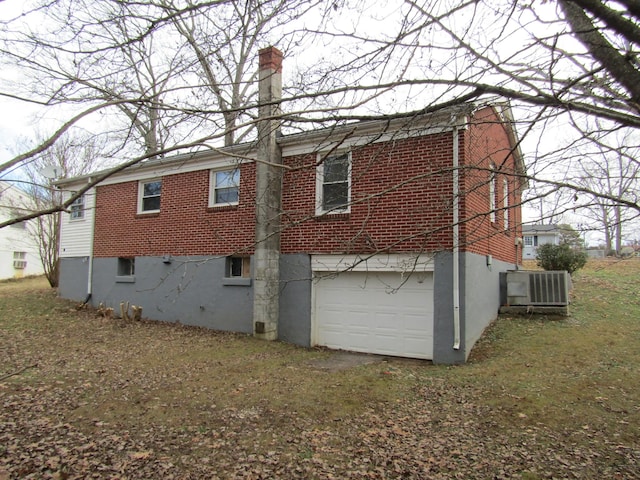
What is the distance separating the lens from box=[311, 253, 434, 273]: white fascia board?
880cm

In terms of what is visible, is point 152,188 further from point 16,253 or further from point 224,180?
point 16,253

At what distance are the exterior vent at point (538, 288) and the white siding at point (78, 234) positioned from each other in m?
13.8

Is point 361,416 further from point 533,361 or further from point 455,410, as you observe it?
point 533,361

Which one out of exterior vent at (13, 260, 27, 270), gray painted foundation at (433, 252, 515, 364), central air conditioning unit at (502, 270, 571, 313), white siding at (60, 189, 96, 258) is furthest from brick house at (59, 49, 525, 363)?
exterior vent at (13, 260, 27, 270)

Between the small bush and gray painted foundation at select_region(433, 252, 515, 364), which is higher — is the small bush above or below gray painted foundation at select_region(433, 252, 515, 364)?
above

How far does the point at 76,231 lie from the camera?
15523 mm

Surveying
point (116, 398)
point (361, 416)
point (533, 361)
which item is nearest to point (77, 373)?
point (116, 398)

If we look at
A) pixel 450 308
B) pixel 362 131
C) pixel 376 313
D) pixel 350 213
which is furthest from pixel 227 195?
pixel 450 308

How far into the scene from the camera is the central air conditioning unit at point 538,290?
36.4ft

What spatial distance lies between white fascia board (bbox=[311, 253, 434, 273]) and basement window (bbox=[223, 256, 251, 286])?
2.17 m

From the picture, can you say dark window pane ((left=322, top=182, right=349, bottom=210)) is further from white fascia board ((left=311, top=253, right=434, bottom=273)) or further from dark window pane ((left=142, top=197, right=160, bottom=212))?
dark window pane ((left=142, top=197, right=160, bottom=212))

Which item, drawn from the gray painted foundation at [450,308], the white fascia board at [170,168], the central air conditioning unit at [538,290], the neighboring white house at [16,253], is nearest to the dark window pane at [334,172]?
the white fascia board at [170,168]

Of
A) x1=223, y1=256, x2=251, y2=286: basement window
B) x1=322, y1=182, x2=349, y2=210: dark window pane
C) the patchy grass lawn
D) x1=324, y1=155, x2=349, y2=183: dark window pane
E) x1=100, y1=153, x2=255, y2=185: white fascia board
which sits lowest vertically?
the patchy grass lawn

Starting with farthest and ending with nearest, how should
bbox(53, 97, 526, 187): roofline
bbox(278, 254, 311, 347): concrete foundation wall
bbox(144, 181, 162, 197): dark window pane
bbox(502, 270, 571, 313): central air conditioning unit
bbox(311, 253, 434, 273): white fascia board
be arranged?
bbox(144, 181, 162, 197): dark window pane
bbox(502, 270, 571, 313): central air conditioning unit
bbox(278, 254, 311, 347): concrete foundation wall
bbox(311, 253, 434, 273): white fascia board
bbox(53, 97, 526, 187): roofline
